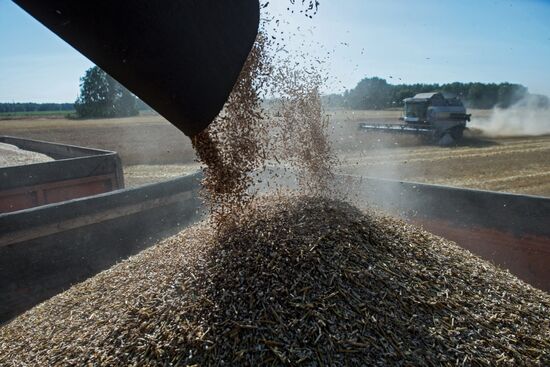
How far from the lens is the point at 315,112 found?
3688 millimetres

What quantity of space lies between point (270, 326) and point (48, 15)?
5.44 ft

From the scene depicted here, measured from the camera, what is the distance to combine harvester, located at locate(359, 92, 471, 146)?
16.8m

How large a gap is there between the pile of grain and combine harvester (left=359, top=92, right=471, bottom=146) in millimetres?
15027

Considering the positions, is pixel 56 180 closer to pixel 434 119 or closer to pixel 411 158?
pixel 411 158

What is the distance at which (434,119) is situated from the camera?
664 inches

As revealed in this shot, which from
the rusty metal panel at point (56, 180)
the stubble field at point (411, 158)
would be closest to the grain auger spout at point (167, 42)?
the rusty metal panel at point (56, 180)

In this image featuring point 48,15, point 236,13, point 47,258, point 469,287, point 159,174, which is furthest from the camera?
point 159,174

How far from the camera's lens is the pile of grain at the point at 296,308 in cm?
197

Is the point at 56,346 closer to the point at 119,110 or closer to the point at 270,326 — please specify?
the point at 270,326

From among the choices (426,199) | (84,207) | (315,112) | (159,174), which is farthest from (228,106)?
(159,174)

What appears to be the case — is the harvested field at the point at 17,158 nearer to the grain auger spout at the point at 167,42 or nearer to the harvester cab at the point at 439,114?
the grain auger spout at the point at 167,42

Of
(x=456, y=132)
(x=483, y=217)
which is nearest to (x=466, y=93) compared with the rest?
(x=456, y=132)

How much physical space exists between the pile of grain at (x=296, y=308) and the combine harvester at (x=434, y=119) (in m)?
15.0

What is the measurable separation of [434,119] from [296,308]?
54.3ft
